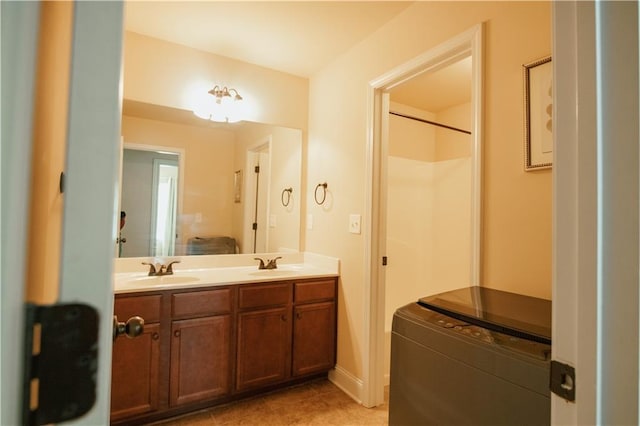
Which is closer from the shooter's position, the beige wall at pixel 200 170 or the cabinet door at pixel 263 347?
the cabinet door at pixel 263 347

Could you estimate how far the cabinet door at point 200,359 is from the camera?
6.17 feet

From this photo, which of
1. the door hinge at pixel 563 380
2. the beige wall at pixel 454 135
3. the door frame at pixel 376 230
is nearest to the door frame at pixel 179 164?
the door frame at pixel 376 230

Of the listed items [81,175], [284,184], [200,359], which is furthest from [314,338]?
[81,175]

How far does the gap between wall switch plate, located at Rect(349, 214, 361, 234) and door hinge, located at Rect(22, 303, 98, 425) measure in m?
2.01

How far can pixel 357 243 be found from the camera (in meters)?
2.28

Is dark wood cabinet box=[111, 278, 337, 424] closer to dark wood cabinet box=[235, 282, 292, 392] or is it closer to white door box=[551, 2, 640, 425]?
dark wood cabinet box=[235, 282, 292, 392]

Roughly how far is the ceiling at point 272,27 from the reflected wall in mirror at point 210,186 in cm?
53

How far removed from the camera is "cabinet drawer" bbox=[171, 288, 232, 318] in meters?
1.89

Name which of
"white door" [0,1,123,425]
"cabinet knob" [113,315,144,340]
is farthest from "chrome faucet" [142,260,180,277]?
"white door" [0,1,123,425]

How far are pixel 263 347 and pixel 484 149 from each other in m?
1.82

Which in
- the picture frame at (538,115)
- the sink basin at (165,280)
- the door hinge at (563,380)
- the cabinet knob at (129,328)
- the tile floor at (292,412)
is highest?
the picture frame at (538,115)

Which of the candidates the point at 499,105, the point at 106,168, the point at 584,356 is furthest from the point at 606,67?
the point at 499,105

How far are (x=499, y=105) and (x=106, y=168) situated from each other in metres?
1.59

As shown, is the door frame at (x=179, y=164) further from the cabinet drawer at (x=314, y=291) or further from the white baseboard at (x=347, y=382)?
the white baseboard at (x=347, y=382)
